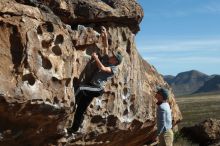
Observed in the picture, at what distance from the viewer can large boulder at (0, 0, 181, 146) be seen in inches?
429

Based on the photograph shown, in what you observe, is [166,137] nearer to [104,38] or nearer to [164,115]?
[164,115]

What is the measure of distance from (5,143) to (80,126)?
110 inches

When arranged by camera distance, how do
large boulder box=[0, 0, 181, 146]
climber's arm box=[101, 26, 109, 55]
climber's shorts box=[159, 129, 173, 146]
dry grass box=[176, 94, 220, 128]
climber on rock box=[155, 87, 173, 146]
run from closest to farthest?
large boulder box=[0, 0, 181, 146], climber on rock box=[155, 87, 173, 146], climber's shorts box=[159, 129, 173, 146], climber's arm box=[101, 26, 109, 55], dry grass box=[176, 94, 220, 128]

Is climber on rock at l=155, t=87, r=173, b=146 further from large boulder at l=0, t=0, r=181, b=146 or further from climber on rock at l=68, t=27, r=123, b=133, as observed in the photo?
large boulder at l=0, t=0, r=181, b=146

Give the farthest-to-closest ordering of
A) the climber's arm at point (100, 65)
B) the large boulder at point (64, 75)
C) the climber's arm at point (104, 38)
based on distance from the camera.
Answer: the climber's arm at point (104, 38)
the climber's arm at point (100, 65)
the large boulder at point (64, 75)

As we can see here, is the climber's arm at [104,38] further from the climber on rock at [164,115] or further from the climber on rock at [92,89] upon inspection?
the climber on rock at [164,115]

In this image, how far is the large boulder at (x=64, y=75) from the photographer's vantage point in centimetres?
1089

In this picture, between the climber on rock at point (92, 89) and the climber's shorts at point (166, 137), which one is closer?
the climber's shorts at point (166, 137)

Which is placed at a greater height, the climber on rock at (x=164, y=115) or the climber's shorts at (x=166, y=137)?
the climber on rock at (x=164, y=115)

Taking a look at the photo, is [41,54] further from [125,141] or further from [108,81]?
[125,141]

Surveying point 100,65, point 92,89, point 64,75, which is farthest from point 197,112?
point 64,75

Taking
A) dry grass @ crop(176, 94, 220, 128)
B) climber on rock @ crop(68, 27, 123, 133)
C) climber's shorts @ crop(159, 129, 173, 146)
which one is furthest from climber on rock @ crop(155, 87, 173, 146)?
dry grass @ crop(176, 94, 220, 128)

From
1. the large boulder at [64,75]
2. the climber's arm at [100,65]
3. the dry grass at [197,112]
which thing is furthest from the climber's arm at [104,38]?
the dry grass at [197,112]

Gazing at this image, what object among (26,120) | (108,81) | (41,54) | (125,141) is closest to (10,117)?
(26,120)
